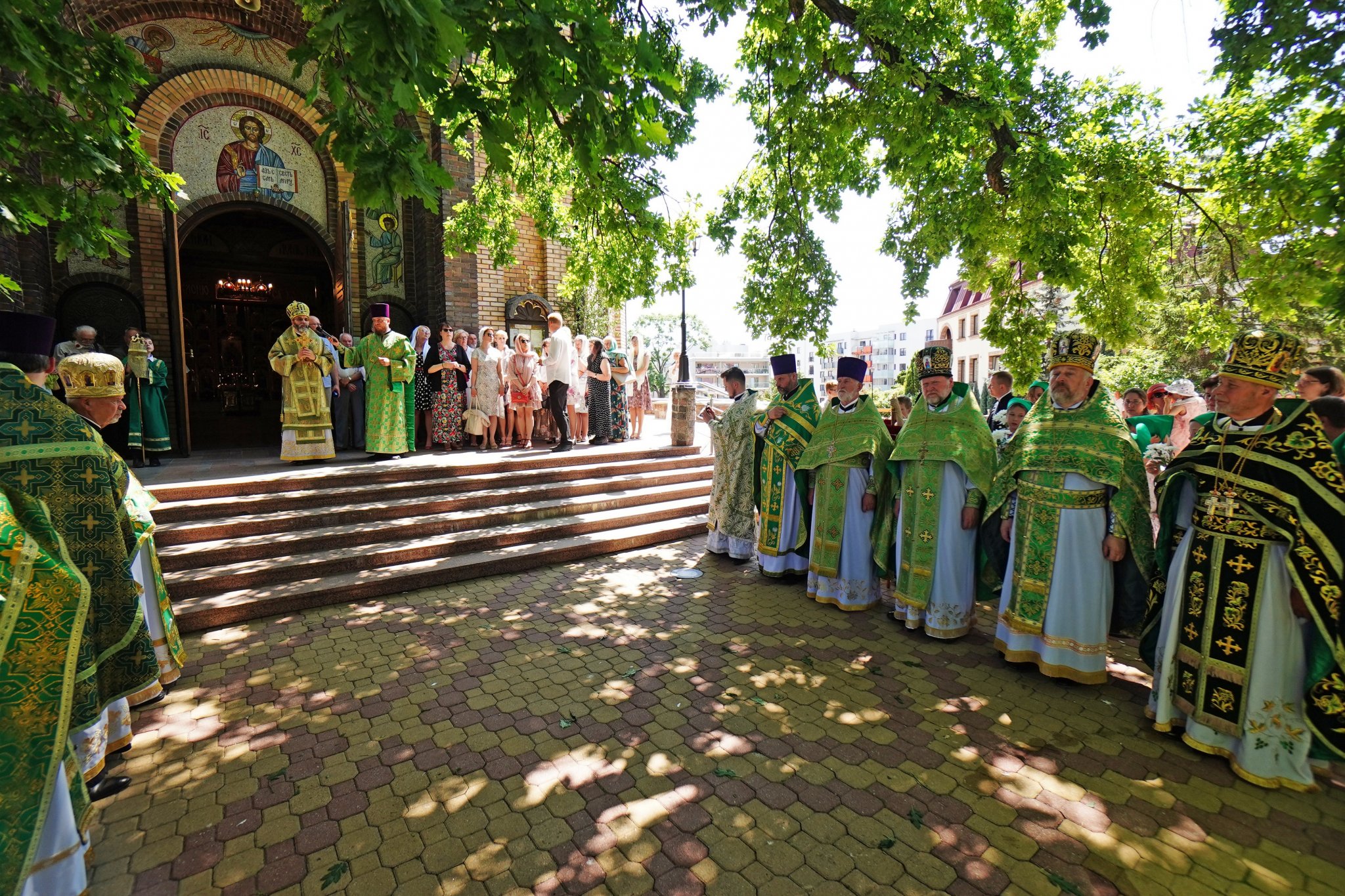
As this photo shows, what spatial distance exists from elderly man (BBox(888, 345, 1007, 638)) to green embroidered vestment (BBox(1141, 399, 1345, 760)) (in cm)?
149

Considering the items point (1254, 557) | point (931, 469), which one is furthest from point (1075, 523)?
point (931, 469)

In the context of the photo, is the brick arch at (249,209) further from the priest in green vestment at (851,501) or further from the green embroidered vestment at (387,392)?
the priest in green vestment at (851,501)

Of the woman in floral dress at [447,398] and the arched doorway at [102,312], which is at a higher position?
the arched doorway at [102,312]

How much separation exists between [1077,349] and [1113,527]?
1.30m

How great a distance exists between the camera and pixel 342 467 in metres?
8.36

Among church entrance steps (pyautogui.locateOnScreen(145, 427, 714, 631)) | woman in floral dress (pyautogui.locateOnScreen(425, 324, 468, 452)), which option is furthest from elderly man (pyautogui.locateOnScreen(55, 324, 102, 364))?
woman in floral dress (pyautogui.locateOnScreen(425, 324, 468, 452))

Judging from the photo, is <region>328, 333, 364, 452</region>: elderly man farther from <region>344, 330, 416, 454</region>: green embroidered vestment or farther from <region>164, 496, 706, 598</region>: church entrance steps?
<region>164, 496, 706, 598</region>: church entrance steps

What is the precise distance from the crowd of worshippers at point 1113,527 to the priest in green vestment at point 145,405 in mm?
9288

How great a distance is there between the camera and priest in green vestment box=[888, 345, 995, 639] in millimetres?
5129

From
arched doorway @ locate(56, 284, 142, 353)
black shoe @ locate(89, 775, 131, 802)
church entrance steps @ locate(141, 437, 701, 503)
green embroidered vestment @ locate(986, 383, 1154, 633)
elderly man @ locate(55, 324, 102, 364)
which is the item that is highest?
arched doorway @ locate(56, 284, 142, 353)

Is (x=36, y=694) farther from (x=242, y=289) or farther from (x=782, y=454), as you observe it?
(x=242, y=289)

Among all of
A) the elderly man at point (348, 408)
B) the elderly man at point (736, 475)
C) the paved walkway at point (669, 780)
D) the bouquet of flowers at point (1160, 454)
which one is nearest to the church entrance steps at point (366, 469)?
the elderly man at point (348, 408)

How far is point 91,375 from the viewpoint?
344 cm

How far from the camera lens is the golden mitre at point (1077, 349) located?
4.35 metres
